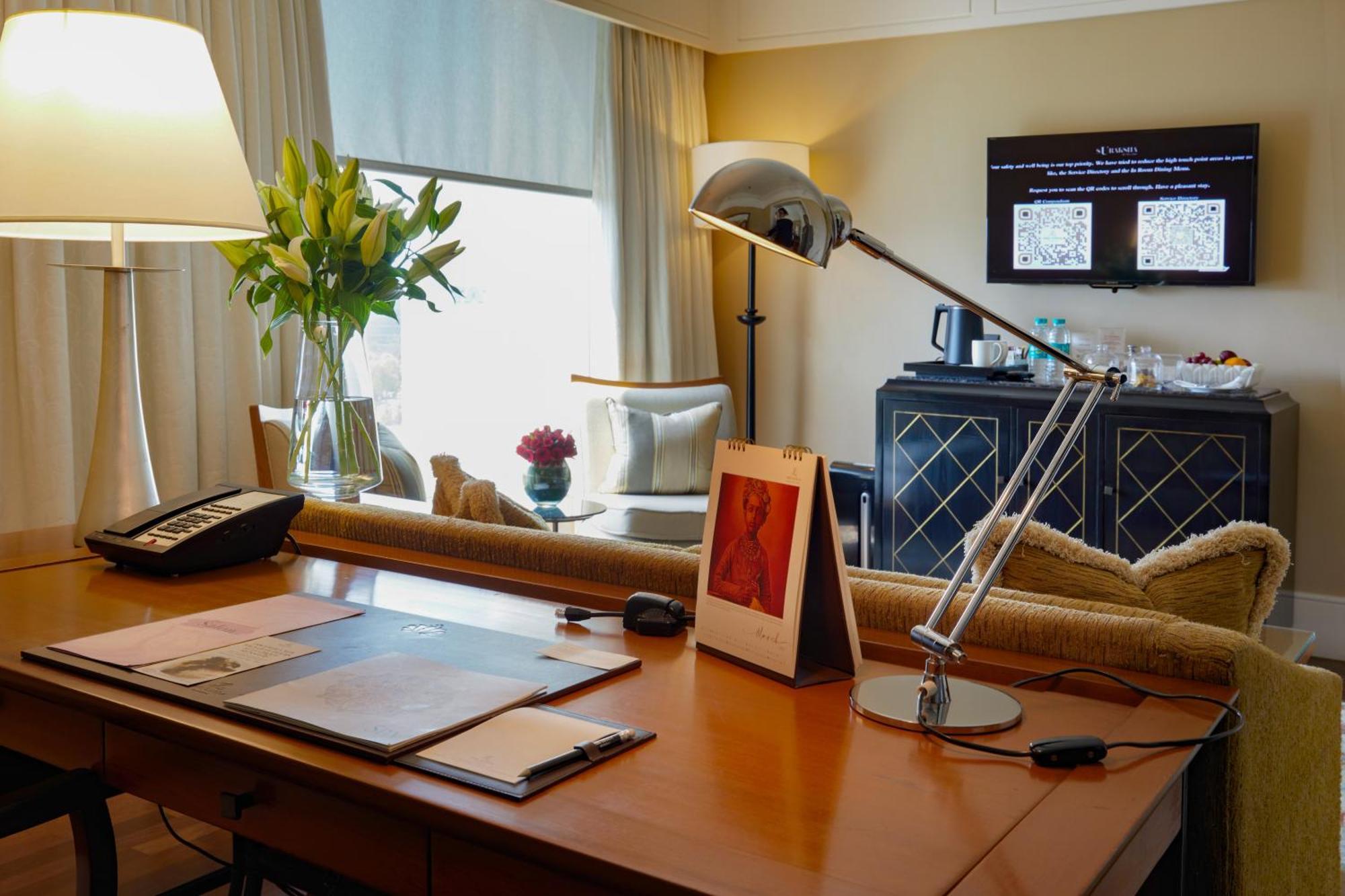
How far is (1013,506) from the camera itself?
158 inches

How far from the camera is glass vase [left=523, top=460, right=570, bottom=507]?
366cm

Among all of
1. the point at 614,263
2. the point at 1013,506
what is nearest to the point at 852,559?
the point at 1013,506

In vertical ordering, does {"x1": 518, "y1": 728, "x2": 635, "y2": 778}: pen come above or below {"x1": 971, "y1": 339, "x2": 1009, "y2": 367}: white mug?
below

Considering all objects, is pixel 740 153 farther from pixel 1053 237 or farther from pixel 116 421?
pixel 116 421

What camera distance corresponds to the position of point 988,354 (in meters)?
4.61

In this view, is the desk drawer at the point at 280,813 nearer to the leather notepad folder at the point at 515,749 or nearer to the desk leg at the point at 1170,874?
the leather notepad folder at the point at 515,749

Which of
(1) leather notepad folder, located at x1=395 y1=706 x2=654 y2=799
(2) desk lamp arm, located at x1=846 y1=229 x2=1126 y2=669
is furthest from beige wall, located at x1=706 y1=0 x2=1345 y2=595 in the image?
(1) leather notepad folder, located at x1=395 y1=706 x2=654 y2=799

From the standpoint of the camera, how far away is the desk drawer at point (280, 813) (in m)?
1.03

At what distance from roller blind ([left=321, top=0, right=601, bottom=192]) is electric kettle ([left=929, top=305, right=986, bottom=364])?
5.41 feet

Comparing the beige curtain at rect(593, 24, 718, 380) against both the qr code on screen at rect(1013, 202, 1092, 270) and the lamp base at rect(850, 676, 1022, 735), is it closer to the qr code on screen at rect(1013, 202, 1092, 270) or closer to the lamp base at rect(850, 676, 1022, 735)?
the qr code on screen at rect(1013, 202, 1092, 270)

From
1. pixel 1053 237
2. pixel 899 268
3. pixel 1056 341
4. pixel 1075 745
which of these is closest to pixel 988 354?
pixel 1056 341

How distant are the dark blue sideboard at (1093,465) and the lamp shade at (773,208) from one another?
307 cm

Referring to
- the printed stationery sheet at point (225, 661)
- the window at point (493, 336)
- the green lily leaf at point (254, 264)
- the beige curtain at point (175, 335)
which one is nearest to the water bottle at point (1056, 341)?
the window at point (493, 336)

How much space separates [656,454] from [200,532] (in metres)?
2.93
